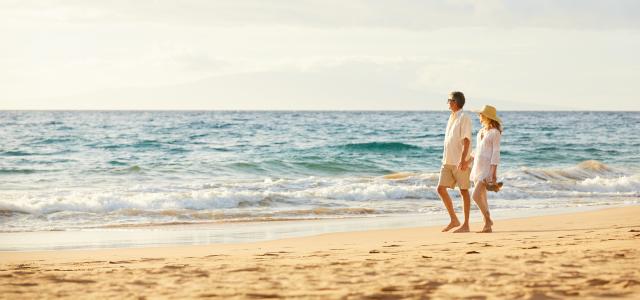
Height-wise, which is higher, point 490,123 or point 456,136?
point 490,123

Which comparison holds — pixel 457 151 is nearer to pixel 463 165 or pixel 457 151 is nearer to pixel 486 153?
pixel 463 165

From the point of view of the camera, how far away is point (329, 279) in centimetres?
548

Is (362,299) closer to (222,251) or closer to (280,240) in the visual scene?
(222,251)

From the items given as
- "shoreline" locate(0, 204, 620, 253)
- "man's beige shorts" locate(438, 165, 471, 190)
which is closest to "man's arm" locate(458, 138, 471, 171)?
"man's beige shorts" locate(438, 165, 471, 190)

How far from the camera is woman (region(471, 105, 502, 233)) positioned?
9.05 m

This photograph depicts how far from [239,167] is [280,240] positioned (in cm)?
1378

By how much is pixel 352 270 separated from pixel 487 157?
380 cm

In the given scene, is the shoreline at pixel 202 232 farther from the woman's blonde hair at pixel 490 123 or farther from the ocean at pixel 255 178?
the woman's blonde hair at pixel 490 123

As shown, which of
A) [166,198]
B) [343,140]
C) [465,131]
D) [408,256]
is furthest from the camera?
[343,140]

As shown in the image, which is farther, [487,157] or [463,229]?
[463,229]

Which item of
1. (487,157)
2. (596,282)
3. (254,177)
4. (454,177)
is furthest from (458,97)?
(254,177)

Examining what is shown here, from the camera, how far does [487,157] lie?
9.14 metres

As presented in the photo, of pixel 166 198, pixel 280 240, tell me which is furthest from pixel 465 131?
pixel 166 198

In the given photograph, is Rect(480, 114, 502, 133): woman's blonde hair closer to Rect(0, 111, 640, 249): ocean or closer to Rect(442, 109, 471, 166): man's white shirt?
Rect(442, 109, 471, 166): man's white shirt
